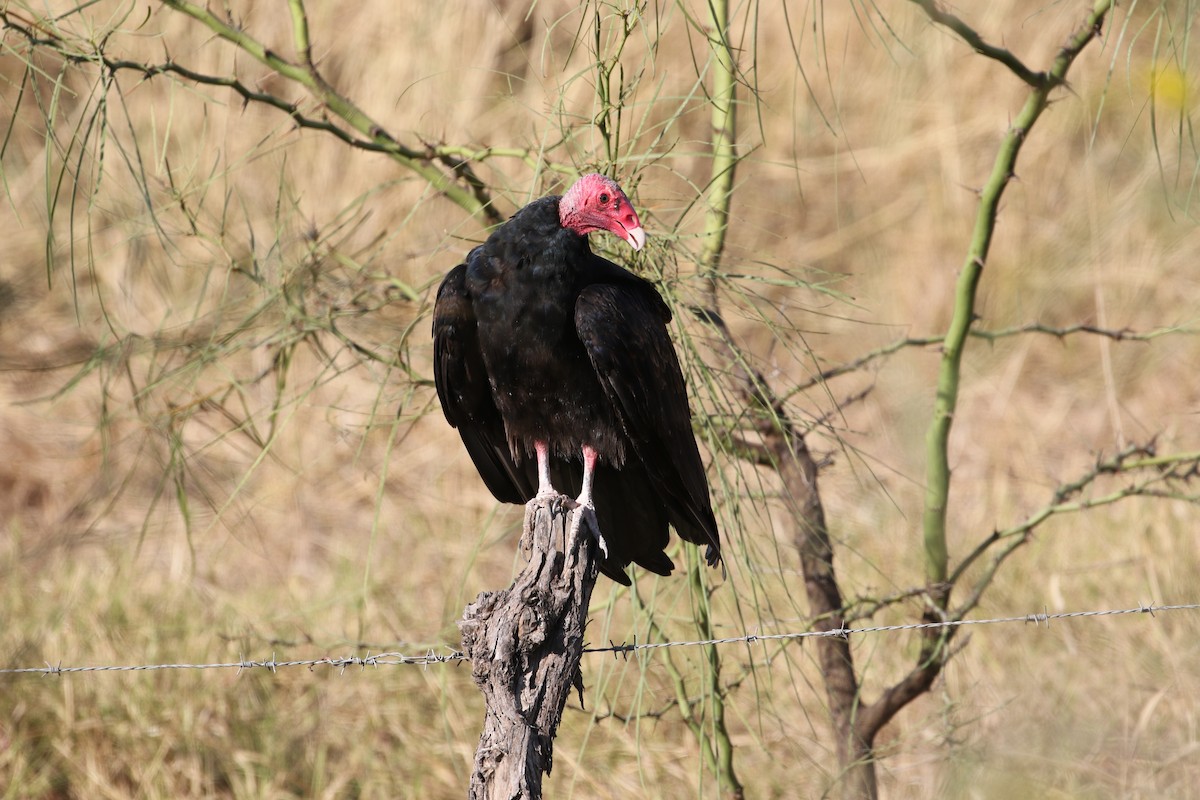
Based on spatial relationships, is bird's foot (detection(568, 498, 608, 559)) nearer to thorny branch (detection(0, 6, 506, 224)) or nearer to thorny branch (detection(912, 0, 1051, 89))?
thorny branch (detection(0, 6, 506, 224))

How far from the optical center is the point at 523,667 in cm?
169

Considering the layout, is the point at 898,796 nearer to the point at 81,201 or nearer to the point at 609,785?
the point at 609,785

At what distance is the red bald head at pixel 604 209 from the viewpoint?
7.18 ft

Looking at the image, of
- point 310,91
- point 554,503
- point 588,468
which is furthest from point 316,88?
point 554,503

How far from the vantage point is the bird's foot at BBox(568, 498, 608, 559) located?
1.92m

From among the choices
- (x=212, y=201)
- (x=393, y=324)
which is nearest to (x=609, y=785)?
(x=393, y=324)

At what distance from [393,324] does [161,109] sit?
3.33 metres

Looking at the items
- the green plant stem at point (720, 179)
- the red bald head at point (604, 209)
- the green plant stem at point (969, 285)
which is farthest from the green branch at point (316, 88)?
the green plant stem at point (969, 285)

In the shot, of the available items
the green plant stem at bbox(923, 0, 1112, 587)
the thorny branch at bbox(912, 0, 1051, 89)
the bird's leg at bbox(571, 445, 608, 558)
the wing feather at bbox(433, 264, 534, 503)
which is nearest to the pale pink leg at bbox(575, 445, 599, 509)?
the bird's leg at bbox(571, 445, 608, 558)

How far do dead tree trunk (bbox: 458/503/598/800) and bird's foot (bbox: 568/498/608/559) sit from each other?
122 mm

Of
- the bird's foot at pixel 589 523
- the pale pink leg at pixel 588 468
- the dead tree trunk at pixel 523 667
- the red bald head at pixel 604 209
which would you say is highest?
the red bald head at pixel 604 209

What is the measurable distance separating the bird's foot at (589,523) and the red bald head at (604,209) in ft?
1.49

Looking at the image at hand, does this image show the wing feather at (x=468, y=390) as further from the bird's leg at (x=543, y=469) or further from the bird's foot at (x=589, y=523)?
the bird's foot at (x=589, y=523)

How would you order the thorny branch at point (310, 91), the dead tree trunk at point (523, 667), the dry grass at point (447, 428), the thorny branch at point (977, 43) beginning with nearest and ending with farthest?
the dead tree trunk at point (523, 667)
the thorny branch at point (977, 43)
the thorny branch at point (310, 91)
the dry grass at point (447, 428)
